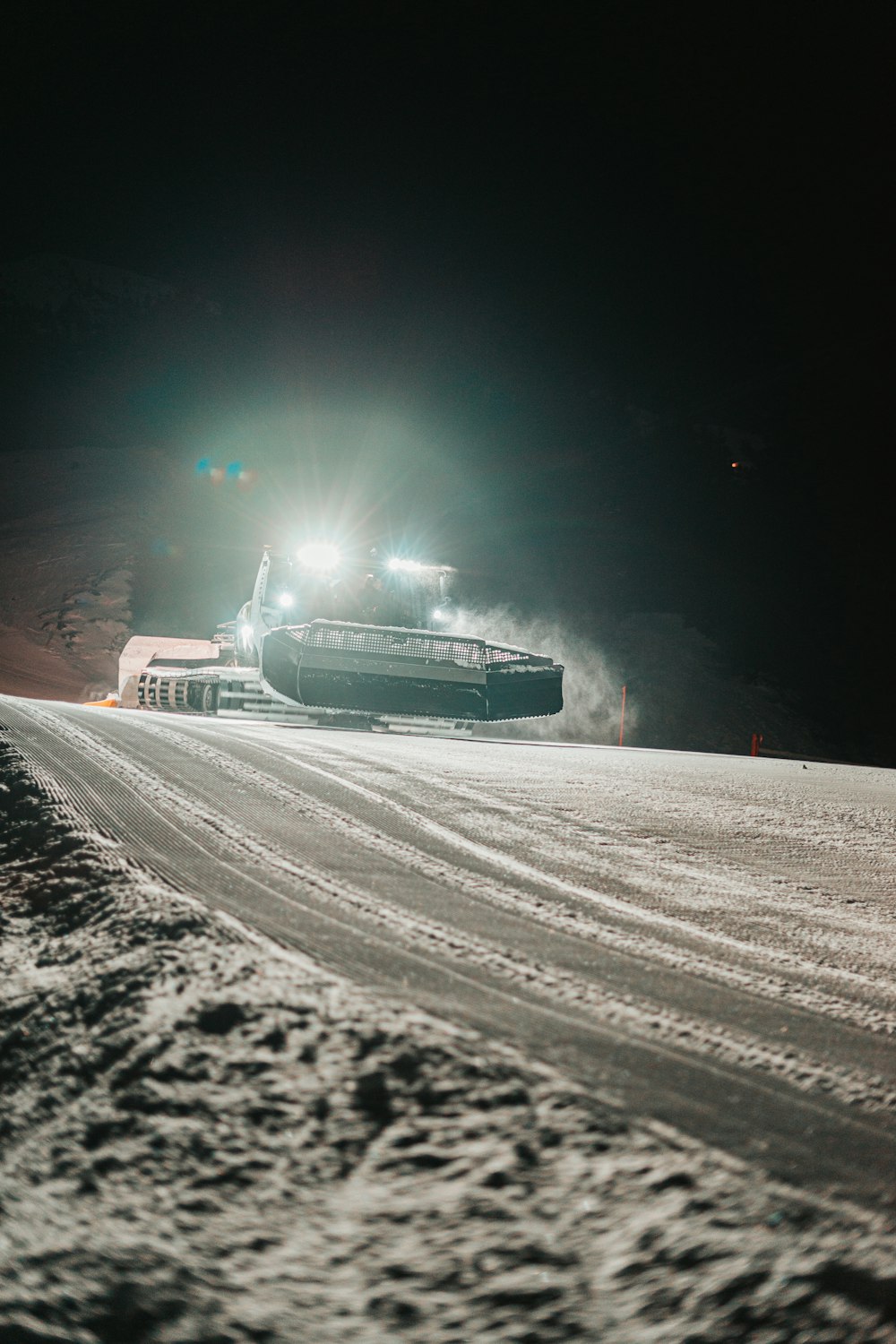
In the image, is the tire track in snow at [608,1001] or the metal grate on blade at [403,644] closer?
the tire track in snow at [608,1001]

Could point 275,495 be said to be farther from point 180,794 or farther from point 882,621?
point 180,794

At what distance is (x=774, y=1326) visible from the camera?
1.19m

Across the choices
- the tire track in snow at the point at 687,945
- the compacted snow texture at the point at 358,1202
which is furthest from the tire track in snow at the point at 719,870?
the compacted snow texture at the point at 358,1202

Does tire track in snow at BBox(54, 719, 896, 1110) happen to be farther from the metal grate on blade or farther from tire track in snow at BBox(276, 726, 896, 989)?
the metal grate on blade

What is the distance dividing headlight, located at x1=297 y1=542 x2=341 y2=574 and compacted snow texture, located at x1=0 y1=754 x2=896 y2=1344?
37.8ft

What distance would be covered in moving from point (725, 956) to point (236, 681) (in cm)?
1108

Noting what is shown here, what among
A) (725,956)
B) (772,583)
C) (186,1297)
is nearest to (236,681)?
(725,956)

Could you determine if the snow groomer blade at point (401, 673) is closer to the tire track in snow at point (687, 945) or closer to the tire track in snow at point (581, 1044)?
the tire track in snow at point (687, 945)

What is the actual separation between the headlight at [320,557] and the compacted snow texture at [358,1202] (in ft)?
37.8

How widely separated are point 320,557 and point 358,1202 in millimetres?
12418

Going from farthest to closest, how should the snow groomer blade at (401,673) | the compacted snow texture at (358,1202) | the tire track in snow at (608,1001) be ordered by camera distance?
1. the snow groomer blade at (401,673)
2. the tire track in snow at (608,1001)
3. the compacted snow texture at (358,1202)

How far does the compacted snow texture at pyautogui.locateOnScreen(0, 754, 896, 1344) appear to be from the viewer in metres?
1.20

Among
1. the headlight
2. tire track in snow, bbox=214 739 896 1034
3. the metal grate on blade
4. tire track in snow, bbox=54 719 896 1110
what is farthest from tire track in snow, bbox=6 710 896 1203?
the headlight

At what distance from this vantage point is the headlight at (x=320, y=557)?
522 inches
